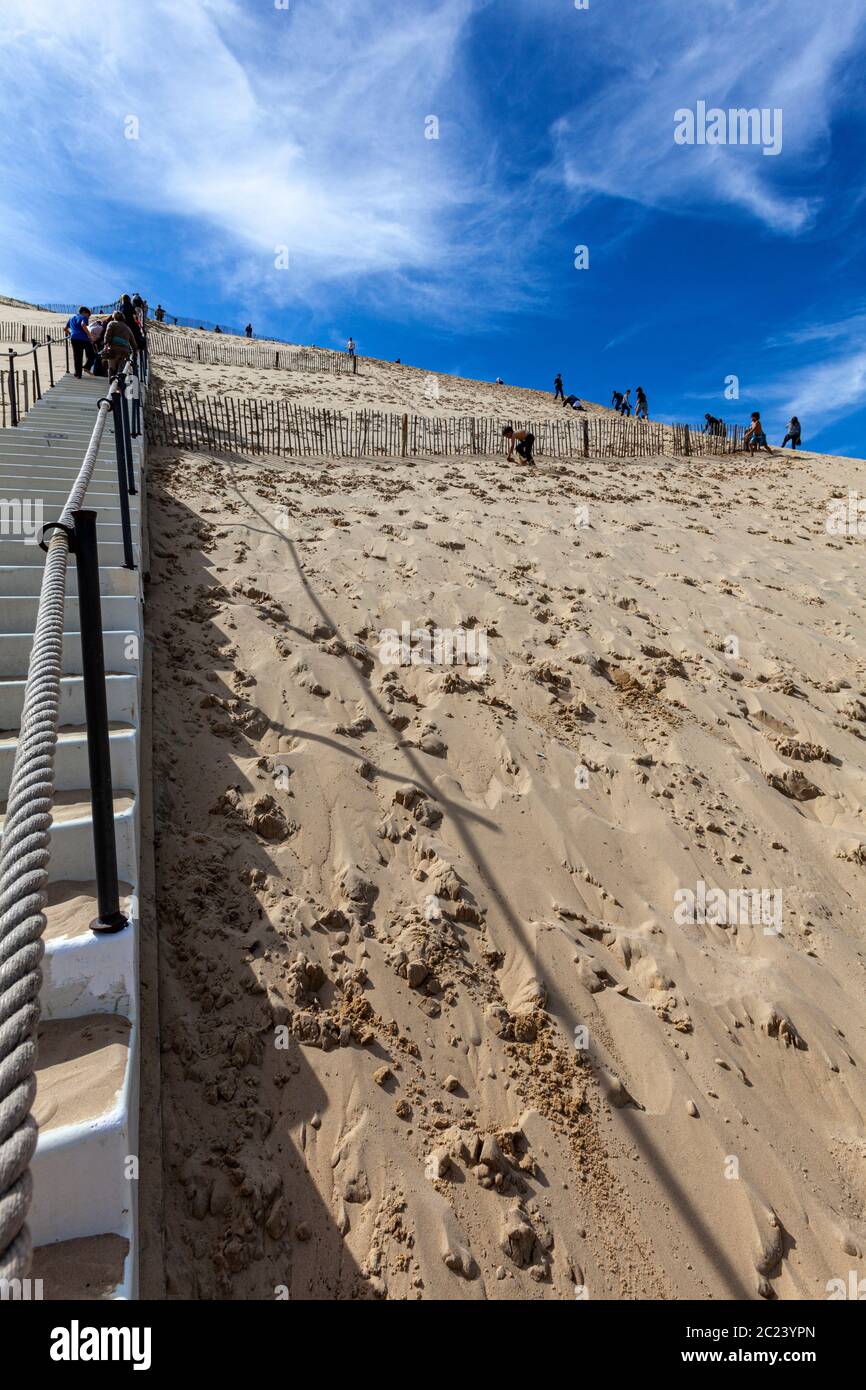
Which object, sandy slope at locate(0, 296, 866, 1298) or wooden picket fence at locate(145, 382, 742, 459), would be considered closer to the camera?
sandy slope at locate(0, 296, 866, 1298)

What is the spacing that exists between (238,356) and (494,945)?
99.3ft

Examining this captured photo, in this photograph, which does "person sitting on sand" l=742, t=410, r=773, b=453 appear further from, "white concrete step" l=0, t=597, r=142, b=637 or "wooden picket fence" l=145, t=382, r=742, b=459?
"white concrete step" l=0, t=597, r=142, b=637

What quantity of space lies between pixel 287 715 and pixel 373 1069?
234cm

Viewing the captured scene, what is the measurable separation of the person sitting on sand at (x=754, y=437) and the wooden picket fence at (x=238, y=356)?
16672 mm

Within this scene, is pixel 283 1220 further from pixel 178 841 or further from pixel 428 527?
pixel 428 527

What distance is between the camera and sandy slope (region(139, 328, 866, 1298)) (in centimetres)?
223

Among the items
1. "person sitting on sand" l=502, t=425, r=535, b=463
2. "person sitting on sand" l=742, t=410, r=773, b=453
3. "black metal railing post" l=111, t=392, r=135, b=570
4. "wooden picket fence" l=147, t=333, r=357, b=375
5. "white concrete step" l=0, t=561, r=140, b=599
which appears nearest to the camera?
"white concrete step" l=0, t=561, r=140, b=599

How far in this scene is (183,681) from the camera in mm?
4355

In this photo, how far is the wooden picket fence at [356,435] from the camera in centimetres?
1048

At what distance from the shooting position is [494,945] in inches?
124

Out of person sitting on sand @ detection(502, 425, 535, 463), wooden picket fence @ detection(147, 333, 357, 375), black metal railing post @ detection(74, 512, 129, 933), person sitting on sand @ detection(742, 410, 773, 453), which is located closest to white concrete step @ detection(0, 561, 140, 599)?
black metal railing post @ detection(74, 512, 129, 933)

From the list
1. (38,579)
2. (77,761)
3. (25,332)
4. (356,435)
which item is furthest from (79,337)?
(25,332)

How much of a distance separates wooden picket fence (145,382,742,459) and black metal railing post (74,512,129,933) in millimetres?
9262
